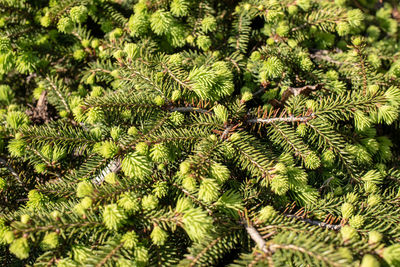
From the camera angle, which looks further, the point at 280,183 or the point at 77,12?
the point at 77,12

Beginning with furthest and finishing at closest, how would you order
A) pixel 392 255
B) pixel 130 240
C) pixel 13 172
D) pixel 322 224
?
pixel 13 172
pixel 322 224
pixel 130 240
pixel 392 255

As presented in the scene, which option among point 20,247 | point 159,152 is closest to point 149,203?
point 159,152

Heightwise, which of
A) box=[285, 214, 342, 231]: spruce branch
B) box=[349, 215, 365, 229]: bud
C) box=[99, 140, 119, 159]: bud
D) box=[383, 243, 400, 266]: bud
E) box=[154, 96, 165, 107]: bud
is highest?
box=[154, 96, 165, 107]: bud

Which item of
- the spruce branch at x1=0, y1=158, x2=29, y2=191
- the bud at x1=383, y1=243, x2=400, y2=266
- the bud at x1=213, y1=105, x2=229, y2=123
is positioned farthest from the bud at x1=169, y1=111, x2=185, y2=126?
the bud at x1=383, y1=243, x2=400, y2=266

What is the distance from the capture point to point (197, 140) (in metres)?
1.56

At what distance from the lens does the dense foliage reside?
4.16ft

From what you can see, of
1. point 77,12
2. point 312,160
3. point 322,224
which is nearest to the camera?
point 322,224

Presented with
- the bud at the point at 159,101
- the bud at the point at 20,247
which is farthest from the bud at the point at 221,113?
the bud at the point at 20,247

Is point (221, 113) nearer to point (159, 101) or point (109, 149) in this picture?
point (159, 101)

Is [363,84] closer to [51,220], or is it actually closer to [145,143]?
[145,143]

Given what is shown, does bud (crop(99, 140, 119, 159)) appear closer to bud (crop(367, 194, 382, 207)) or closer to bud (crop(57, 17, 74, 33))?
bud (crop(57, 17, 74, 33))

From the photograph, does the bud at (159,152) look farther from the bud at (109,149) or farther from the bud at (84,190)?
the bud at (84,190)

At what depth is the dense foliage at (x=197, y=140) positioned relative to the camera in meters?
1.27

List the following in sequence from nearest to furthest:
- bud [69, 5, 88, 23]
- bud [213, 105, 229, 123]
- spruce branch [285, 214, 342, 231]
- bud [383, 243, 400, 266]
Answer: bud [383, 243, 400, 266], spruce branch [285, 214, 342, 231], bud [213, 105, 229, 123], bud [69, 5, 88, 23]
